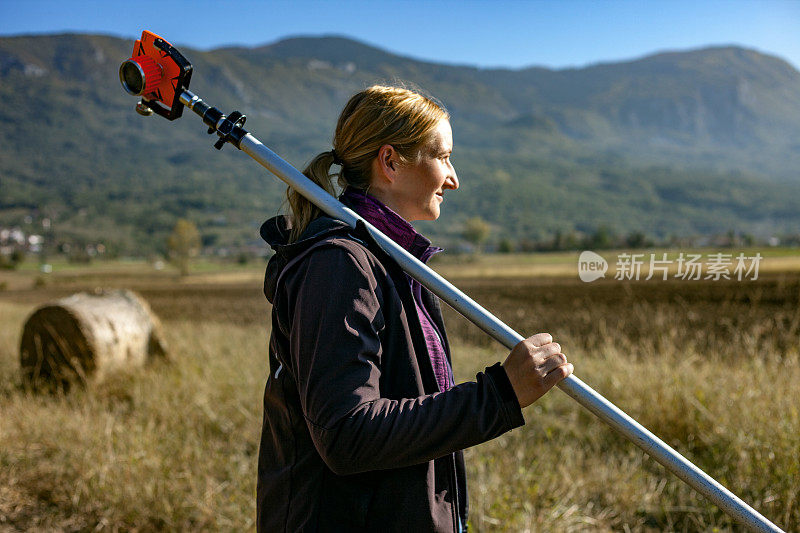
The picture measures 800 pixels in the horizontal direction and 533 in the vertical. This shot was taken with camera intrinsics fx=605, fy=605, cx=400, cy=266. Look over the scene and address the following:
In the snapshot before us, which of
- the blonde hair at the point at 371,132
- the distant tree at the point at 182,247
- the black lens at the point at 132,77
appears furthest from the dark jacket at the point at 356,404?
the distant tree at the point at 182,247

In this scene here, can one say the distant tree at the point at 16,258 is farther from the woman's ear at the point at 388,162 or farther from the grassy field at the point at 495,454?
the woman's ear at the point at 388,162

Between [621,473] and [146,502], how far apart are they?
2.79m

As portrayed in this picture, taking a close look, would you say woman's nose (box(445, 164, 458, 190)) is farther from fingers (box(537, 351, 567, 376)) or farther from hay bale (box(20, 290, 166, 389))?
hay bale (box(20, 290, 166, 389))

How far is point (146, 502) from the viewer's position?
133 inches

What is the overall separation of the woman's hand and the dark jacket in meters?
0.03

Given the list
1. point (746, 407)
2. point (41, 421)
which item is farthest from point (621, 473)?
point (41, 421)

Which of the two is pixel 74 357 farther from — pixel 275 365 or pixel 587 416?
pixel 275 365

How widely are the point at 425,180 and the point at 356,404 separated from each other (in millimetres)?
639

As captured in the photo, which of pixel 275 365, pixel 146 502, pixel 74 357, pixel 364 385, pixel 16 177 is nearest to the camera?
pixel 364 385

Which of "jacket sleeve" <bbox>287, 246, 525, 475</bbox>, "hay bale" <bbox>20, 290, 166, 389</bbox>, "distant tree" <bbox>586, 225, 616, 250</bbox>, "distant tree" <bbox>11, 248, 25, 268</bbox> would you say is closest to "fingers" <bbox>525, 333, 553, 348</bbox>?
"jacket sleeve" <bbox>287, 246, 525, 475</bbox>

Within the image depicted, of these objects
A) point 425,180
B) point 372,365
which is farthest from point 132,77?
point 372,365

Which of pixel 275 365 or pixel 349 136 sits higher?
pixel 349 136

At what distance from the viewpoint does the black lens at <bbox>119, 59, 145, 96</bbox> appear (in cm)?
169

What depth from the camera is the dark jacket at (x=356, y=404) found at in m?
1.25
